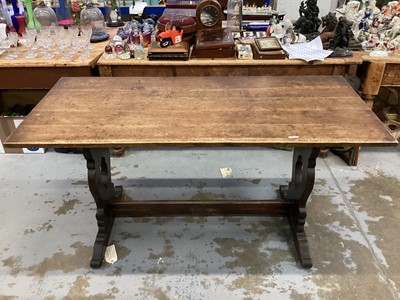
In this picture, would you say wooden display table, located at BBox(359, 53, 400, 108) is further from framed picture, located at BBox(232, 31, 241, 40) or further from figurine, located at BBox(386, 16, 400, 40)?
framed picture, located at BBox(232, 31, 241, 40)

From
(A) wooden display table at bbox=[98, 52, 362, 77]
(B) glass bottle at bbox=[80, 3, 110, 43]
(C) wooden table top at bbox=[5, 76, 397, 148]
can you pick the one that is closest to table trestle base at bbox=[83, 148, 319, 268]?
(C) wooden table top at bbox=[5, 76, 397, 148]

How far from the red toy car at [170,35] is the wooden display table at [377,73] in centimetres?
116

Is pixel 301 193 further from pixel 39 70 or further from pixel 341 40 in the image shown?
pixel 39 70

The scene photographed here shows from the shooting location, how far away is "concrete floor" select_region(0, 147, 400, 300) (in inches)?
72.1

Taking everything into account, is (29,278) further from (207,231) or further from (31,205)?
(207,231)

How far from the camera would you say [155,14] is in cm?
314

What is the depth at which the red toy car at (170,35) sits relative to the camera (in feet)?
7.89

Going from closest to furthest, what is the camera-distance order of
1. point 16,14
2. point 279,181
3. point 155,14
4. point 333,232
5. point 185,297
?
point 185,297 < point 333,232 < point 279,181 < point 16,14 < point 155,14

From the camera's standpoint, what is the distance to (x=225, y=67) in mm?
2408

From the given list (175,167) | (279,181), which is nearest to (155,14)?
(175,167)

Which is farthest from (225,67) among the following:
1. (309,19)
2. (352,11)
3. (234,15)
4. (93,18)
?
(93,18)

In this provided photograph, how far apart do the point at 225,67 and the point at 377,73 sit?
3.05 feet

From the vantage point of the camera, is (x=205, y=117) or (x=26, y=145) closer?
(x=26, y=145)

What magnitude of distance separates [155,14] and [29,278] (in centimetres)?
219
